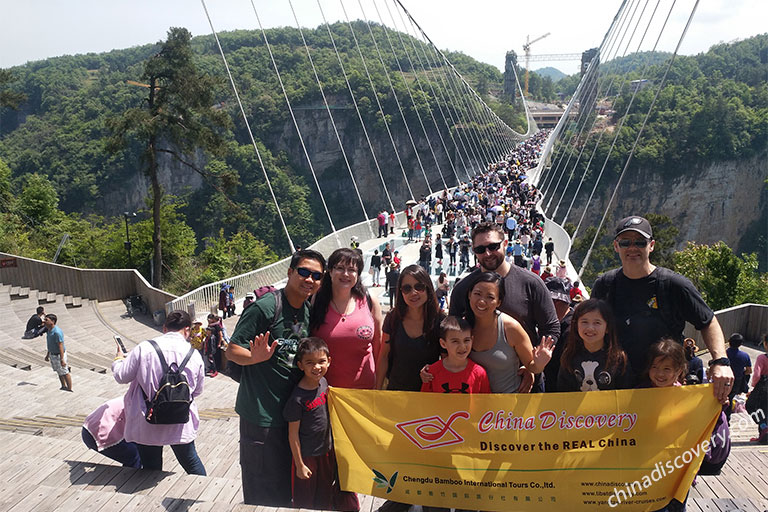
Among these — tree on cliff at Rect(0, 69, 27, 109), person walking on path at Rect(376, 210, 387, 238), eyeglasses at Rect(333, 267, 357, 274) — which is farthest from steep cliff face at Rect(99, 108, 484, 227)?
eyeglasses at Rect(333, 267, 357, 274)

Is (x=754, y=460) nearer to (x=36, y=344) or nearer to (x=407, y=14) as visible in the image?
(x=36, y=344)

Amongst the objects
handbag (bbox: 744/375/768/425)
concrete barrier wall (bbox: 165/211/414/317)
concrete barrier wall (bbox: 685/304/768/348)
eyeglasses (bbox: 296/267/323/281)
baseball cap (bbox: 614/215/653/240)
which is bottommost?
concrete barrier wall (bbox: 685/304/768/348)

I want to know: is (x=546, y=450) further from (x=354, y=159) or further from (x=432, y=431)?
(x=354, y=159)

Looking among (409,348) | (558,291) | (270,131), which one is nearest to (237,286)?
(558,291)

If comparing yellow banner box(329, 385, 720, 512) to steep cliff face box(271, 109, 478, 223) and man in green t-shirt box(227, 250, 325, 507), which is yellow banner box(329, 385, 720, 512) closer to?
man in green t-shirt box(227, 250, 325, 507)

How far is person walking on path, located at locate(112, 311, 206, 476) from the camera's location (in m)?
3.03

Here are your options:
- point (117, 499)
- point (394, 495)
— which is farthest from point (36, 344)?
point (394, 495)

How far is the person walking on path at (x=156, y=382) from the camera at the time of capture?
3.03m

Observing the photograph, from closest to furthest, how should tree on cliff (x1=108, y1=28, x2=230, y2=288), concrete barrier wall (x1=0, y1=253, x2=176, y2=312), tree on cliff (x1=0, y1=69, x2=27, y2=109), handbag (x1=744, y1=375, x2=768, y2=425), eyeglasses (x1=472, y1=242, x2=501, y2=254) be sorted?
eyeglasses (x1=472, y1=242, x2=501, y2=254) → handbag (x1=744, y1=375, x2=768, y2=425) → concrete barrier wall (x1=0, y1=253, x2=176, y2=312) → tree on cliff (x1=108, y1=28, x2=230, y2=288) → tree on cliff (x1=0, y1=69, x2=27, y2=109)

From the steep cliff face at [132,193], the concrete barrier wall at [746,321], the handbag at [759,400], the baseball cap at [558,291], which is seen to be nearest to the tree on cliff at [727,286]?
the concrete barrier wall at [746,321]

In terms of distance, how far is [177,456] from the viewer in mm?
3240

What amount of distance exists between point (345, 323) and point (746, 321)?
392 inches

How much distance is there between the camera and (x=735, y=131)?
219ft

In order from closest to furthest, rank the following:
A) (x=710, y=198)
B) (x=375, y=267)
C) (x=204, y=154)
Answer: (x=375, y=267) < (x=204, y=154) < (x=710, y=198)
